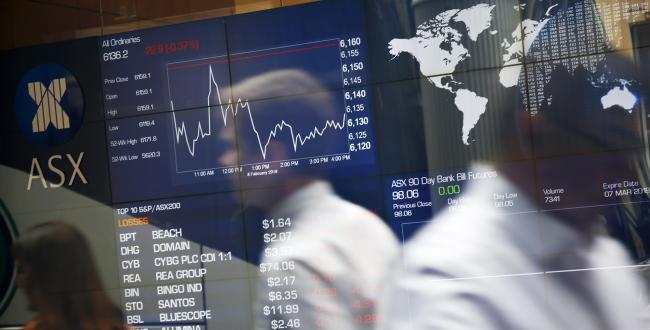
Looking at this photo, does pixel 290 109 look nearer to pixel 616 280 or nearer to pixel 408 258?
pixel 408 258

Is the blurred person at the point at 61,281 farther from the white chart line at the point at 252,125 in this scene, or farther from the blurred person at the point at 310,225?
the blurred person at the point at 310,225

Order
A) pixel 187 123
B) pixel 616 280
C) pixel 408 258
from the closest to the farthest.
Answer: pixel 616 280, pixel 408 258, pixel 187 123

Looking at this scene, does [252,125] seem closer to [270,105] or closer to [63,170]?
[270,105]

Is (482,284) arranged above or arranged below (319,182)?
below

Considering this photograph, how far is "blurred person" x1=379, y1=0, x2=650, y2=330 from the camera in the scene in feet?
14.7

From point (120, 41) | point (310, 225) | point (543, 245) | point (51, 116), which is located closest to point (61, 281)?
point (51, 116)

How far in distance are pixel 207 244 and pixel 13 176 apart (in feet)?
4.23

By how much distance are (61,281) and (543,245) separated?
2743 millimetres

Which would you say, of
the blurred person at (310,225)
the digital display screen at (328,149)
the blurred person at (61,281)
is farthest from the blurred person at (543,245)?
the blurred person at (61,281)

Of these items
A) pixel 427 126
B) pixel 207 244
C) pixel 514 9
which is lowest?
pixel 207 244

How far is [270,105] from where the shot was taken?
4.98 m

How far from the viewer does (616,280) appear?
14.6ft

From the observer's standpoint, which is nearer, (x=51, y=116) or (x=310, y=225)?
(x=310, y=225)

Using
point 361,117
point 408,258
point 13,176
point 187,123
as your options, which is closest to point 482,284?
point 408,258
